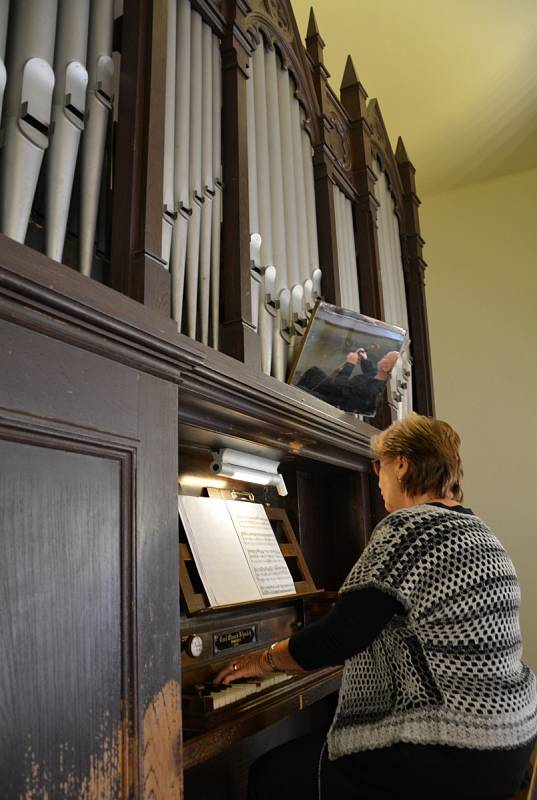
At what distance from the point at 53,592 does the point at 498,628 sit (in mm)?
1179

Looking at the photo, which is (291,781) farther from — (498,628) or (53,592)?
(53,592)

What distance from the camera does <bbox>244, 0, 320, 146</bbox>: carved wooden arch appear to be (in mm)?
2967

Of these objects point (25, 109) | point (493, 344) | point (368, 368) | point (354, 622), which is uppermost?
point (493, 344)

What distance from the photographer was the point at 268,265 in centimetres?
265

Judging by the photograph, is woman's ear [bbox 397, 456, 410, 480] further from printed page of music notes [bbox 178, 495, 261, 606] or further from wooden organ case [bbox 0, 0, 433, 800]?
printed page of music notes [bbox 178, 495, 261, 606]

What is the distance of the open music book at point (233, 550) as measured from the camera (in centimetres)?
246

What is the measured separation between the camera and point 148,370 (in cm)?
170

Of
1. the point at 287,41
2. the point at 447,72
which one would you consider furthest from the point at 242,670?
the point at 447,72

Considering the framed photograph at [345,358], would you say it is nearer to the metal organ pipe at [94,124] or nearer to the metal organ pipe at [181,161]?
the metal organ pipe at [181,161]

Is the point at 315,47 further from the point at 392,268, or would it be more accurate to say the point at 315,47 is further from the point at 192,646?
the point at 192,646

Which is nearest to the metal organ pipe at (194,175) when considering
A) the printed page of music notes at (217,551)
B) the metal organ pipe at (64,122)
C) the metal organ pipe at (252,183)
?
the metal organ pipe at (252,183)

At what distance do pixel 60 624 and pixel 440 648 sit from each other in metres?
1.01

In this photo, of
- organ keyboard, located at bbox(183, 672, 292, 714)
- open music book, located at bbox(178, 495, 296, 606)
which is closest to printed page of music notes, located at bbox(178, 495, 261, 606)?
open music book, located at bbox(178, 495, 296, 606)

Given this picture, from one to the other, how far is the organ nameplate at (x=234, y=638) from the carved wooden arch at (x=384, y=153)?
2.89m
